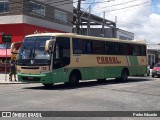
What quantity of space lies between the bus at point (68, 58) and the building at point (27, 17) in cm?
1325

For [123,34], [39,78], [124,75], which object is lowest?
[124,75]

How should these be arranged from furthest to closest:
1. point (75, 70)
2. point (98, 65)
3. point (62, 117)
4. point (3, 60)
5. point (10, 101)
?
point (3, 60) → point (98, 65) → point (75, 70) → point (10, 101) → point (62, 117)

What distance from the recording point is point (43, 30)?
40.9 metres

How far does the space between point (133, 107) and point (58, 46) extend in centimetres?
799

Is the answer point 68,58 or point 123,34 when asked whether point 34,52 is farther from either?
point 123,34

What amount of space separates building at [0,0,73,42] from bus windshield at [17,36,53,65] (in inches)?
646

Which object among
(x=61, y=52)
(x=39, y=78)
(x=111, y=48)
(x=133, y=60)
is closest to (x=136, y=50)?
(x=133, y=60)

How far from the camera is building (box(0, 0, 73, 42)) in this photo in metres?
38.4

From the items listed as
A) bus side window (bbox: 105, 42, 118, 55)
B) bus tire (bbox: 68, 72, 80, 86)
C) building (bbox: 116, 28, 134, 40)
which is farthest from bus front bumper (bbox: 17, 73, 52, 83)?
building (bbox: 116, 28, 134, 40)

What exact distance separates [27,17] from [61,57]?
2000 centimetres

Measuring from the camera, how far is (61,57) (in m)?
20.1

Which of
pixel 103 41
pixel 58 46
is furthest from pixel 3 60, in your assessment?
pixel 58 46

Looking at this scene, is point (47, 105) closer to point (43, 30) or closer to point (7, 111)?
point (7, 111)

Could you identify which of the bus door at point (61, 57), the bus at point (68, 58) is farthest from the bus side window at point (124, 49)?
the bus door at point (61, 57)
